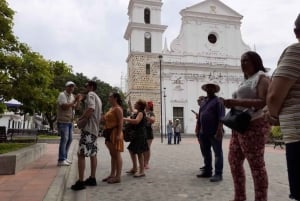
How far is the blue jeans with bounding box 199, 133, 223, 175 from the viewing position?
5777mm

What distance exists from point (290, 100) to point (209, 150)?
164 inches

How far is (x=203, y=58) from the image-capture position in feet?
136

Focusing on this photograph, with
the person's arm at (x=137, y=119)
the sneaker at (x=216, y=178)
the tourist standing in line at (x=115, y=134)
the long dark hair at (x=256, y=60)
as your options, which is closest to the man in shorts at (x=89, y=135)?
the tourist standing in line at (x=115, y=134)

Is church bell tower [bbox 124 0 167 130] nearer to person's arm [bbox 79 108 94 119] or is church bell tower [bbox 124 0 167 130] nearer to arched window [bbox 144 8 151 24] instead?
arched window [bbox 144 8 151 24]

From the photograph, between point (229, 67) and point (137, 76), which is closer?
point (137, 76)

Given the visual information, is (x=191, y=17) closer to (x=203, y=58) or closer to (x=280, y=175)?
(x=203, y=58)

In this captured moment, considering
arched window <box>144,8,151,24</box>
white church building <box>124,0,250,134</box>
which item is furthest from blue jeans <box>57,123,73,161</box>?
arched window <box>144,8,151,24</box>

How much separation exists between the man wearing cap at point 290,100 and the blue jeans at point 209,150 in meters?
3.55

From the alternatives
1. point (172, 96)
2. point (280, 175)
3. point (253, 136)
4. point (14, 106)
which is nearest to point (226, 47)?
point (172, 96)

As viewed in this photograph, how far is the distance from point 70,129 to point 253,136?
4.62m

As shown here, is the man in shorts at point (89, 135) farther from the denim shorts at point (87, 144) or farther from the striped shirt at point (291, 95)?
the striped shirt at point (291, 95)

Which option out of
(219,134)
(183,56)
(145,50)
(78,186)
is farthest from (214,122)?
(183,56)

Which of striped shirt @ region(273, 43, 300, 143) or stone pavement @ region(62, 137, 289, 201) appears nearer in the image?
striped shirt @ region(273, 43, 300, 143)

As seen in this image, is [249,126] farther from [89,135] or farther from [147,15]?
[147,15]
